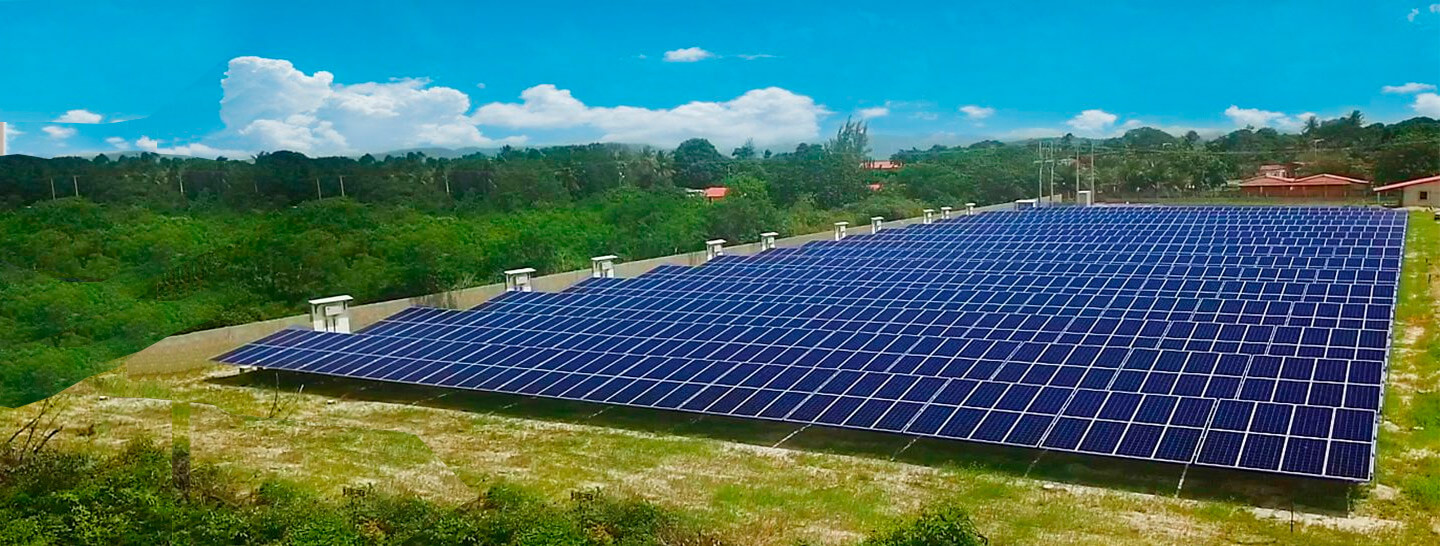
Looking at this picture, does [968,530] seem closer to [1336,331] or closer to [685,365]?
[685,365]

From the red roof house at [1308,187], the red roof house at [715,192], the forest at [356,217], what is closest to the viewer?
the forest at [356,217]

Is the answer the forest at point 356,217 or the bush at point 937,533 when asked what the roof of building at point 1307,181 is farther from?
the bush at point 937,533

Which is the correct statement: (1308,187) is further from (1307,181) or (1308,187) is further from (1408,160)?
(1408,160)

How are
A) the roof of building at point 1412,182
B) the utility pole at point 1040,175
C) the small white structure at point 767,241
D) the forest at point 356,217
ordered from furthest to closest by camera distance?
the utility pole at point 1040,175 → the roof of building at point 1412,182 → the small white structure at point 767,241 → the forest at point 356,217

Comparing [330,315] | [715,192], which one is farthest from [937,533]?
[715,192]

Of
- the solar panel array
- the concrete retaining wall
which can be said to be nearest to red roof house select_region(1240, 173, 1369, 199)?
the solar panel array

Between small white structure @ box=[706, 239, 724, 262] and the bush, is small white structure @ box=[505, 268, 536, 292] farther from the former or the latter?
the bush

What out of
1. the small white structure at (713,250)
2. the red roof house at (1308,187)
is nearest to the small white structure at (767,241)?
the small white structure at (713,250)

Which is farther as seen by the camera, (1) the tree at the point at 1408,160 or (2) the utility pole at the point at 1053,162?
(2) the utility pole at the point at 1053,162
